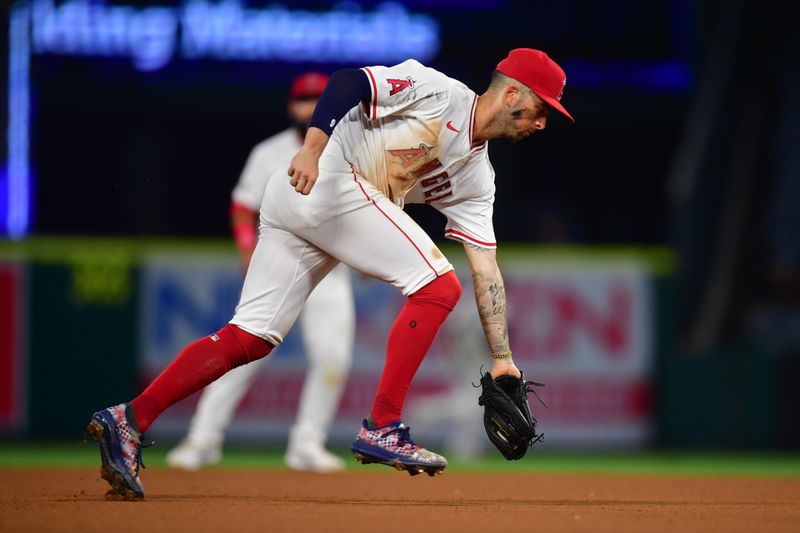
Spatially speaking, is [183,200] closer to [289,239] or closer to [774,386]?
[774,386]

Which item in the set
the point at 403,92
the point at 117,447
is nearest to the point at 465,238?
the point at 403,92

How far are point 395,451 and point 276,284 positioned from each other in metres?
0.78

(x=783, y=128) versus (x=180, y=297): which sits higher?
(x=783, y=128)

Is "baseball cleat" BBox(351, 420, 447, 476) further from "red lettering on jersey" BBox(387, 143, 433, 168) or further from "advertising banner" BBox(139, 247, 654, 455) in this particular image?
"advertising banner" BBox(139, 247, 654, 455)

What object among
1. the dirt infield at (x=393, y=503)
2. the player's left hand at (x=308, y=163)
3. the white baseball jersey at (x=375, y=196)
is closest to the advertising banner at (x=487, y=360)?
the dirt infield at (x=393, y=503)

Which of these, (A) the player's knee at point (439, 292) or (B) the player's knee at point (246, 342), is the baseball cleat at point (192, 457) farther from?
(A) the player's knee at point (439, 292)

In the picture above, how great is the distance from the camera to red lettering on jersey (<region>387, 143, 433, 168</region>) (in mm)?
4902

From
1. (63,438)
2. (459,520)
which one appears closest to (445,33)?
(63,438)

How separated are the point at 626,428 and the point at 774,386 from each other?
117cm

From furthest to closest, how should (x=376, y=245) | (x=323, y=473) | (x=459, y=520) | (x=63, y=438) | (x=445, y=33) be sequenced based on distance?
(x=445, y=33) < (x=63, y=438) < (x=323, y=473) < (x=376, y=245) < (x=459, y=520)

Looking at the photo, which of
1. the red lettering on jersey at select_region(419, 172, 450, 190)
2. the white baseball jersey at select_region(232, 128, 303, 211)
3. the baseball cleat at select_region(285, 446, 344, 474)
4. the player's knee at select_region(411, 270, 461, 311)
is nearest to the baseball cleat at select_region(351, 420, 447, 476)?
the player's knee at select_region(411, 270, 461, 311)

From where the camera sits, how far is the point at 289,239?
4.99m

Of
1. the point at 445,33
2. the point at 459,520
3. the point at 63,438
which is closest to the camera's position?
the point at 459,520

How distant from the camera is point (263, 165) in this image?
7.36 metres
